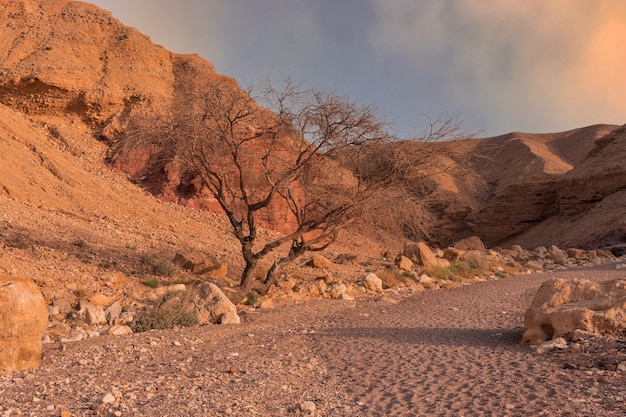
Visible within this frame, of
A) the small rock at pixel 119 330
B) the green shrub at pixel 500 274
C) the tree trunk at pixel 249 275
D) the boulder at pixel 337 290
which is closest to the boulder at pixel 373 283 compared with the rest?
the boulder at pixel 337 290

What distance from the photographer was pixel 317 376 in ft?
16.3

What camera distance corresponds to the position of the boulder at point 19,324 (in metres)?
5.05

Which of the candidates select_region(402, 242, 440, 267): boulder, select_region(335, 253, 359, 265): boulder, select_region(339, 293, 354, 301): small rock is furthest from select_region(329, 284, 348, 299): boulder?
select_region(402, 242, 440, 267): boulder

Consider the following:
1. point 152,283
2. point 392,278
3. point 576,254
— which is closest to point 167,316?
point 152,283

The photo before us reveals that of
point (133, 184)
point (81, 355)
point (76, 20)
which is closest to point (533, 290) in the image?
point (81, 355)

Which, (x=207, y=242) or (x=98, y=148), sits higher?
(x=98, y=148)

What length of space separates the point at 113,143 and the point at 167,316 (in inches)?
692

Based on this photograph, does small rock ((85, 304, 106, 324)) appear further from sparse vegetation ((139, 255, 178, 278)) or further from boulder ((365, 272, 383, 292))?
boulder ((365, 272, 383, 292))

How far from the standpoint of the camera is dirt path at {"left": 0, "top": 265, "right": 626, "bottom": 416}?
3896mm

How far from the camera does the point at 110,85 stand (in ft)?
84.5

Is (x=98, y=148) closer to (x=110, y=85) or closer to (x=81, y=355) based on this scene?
(x=110, y=85)

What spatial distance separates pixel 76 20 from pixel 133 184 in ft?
48.8

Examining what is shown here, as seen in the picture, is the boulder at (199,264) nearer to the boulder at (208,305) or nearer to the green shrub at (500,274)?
the boulder at (208,305)

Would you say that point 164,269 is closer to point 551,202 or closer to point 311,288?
point 311,288
